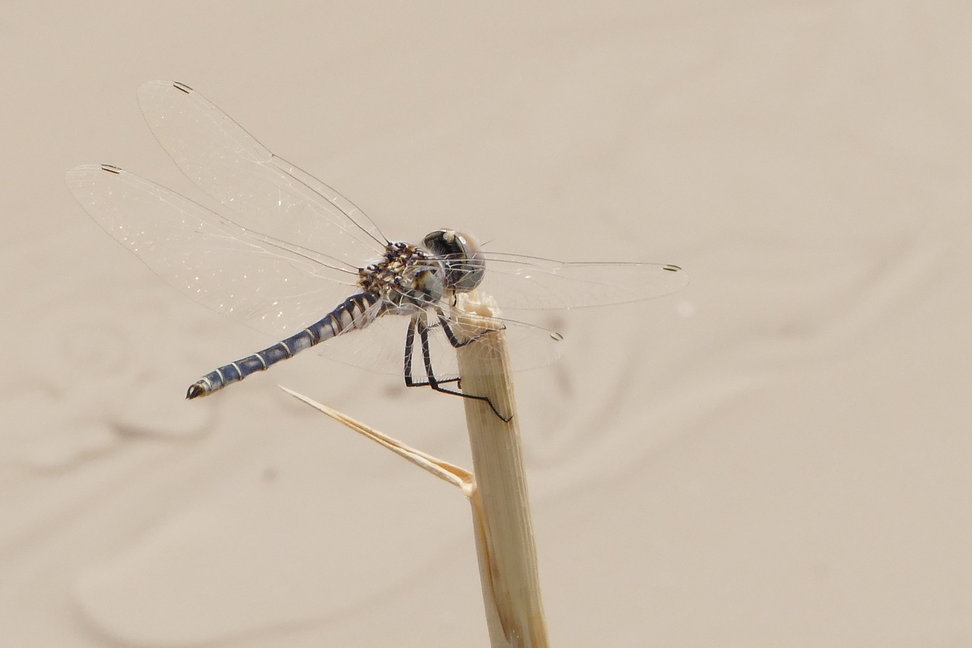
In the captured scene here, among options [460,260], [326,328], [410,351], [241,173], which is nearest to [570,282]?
[460,260]

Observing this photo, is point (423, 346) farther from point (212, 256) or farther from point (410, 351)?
point (212, 256)

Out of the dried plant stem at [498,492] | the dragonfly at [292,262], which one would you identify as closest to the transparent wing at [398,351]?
the dragonfly at [292,262]

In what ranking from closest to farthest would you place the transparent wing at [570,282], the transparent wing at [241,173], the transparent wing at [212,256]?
the transparent wing at [570,282] < the transparent wing at [212,256] < the transparent wing at [241,173]

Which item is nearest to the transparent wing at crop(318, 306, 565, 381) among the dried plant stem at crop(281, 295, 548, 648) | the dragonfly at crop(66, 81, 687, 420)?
the dragonfly at crop(66, 81, 687, 420)

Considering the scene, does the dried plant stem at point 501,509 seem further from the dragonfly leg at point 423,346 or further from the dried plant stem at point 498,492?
the dragonfly leg at point 423,346

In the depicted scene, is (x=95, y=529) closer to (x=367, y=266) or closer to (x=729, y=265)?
(x=367, y=266)
